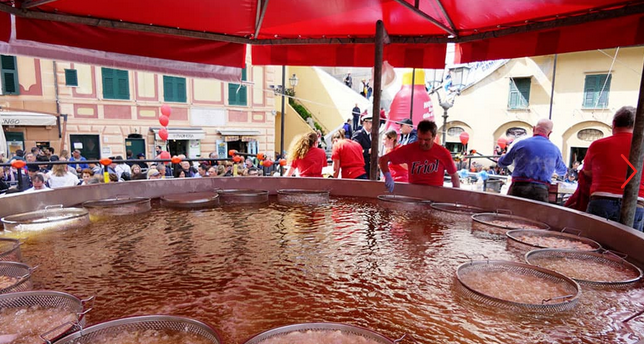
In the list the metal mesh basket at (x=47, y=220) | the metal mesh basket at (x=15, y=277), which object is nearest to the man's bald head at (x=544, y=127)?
the metal mesh basket at (x=47, y=220)

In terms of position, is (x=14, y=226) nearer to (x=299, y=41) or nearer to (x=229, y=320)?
(x=229, y=320)

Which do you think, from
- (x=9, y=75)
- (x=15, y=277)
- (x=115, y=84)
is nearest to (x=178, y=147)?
(x=115, y=84)

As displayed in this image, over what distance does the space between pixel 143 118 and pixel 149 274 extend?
53.7ft

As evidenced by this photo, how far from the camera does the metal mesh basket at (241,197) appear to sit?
10.1 ft

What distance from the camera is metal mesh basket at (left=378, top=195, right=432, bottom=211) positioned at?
3.00 metres

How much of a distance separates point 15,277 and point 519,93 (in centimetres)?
2144

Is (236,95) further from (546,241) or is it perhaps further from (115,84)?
(546,241)

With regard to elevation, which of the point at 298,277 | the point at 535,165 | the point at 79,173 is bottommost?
the point at 79,173

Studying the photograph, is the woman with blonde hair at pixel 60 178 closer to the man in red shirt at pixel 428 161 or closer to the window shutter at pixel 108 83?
the man in red shirt at pixel 428 161

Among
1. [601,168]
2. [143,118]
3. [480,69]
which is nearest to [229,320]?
[601,168]

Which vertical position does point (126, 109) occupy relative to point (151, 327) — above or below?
above

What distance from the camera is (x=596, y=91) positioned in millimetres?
17156

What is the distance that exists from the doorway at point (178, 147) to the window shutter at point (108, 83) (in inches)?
122

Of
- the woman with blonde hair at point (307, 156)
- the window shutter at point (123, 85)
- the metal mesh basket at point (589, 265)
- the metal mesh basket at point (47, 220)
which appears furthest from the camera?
the window shutter at point (123, 85)
